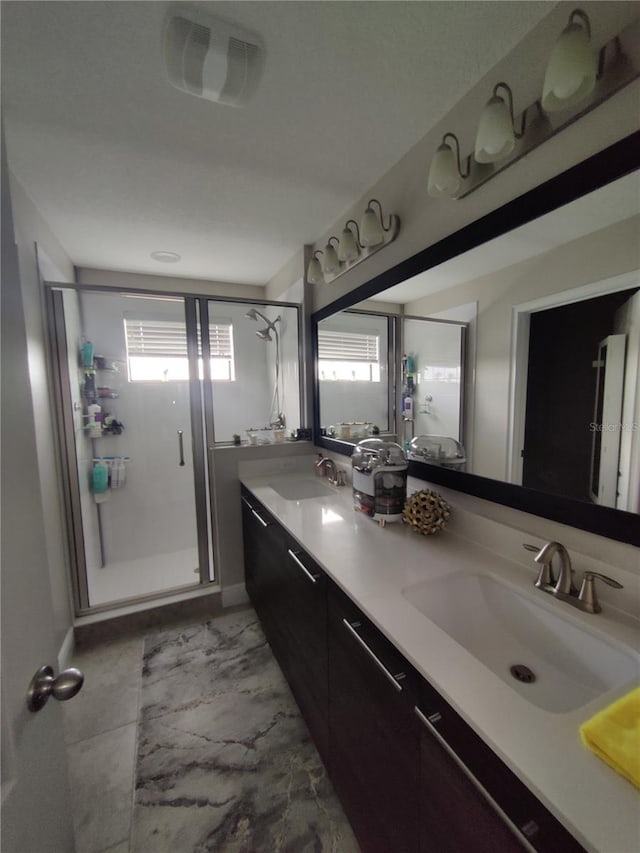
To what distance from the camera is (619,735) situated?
1.73ft

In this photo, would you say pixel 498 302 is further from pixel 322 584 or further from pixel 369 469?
pixel 322 584

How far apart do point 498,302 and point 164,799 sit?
7.02ft

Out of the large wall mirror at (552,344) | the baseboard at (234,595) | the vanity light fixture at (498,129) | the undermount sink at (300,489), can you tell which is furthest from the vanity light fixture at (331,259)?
the baseboard at (234,595)

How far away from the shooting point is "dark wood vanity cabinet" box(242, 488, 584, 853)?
548 mm

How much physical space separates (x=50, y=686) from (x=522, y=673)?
3.35 feet

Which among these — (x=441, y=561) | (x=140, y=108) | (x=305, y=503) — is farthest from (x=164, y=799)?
(x=140, y=108)

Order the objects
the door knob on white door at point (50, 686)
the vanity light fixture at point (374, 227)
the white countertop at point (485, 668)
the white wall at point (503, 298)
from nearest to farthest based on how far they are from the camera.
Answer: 1. the white countertop at point (485, 668)
2. the door knob on white door at point (50, 686)
3. the white wall at point (503, 298)
4. the vanity light fixture at point (374, 227)

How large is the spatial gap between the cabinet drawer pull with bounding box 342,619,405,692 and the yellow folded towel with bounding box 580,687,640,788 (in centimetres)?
34

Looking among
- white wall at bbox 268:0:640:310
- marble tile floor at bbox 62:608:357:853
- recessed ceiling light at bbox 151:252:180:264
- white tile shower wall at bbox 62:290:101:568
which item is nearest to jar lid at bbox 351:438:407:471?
white wall at bbox 268:0:640:310

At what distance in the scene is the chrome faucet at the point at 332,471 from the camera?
2.16 meters

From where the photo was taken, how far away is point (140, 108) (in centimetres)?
124

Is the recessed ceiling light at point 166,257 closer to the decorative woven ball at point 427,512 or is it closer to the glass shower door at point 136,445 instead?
the glass shower door at point 136,445

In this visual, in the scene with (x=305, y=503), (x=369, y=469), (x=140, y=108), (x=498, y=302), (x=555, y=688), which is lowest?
(x=555, y=688)

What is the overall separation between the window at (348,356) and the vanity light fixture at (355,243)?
370mm
